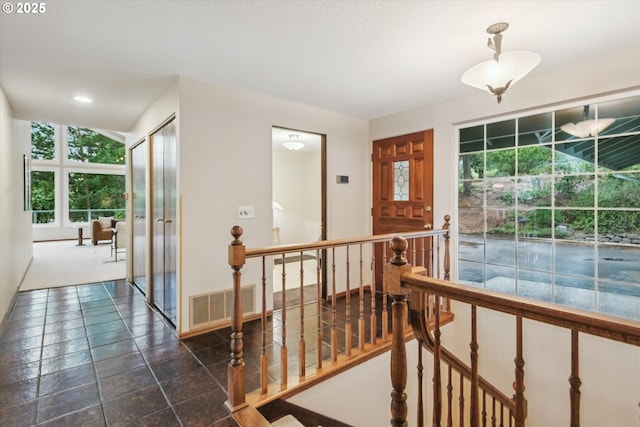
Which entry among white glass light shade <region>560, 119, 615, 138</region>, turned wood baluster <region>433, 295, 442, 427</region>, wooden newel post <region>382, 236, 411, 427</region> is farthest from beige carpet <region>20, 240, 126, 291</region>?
white glass light shade <region>560, 119, 615, 138</region>

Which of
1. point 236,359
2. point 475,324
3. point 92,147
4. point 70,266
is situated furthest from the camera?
point 92,147

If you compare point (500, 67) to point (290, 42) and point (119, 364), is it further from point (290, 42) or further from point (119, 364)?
point (119, 364)

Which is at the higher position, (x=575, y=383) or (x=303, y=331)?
(x=575, y=383)

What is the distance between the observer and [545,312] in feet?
2.91

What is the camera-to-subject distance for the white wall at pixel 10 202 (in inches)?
123

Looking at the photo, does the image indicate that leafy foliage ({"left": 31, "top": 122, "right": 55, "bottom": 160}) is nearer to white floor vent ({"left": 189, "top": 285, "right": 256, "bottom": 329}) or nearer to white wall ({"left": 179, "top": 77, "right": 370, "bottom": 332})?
white wall ({"left": 179, "top": 77, "right": 370, "bottom": 332})

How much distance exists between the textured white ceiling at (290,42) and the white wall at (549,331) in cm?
17

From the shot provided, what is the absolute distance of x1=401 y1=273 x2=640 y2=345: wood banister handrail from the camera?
77cm

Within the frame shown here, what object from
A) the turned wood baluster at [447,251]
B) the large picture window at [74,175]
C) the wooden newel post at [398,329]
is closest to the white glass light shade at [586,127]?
the turned wood baluster at [447,251]

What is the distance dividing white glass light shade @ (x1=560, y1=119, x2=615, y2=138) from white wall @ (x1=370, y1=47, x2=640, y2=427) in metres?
0.21

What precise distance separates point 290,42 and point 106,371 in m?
2.68

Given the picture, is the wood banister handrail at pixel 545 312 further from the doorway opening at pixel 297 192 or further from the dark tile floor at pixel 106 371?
the doorway opening at pixel 297 192

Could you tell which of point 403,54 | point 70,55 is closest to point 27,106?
point 70,55

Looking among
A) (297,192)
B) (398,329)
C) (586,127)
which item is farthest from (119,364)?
(297,192)
